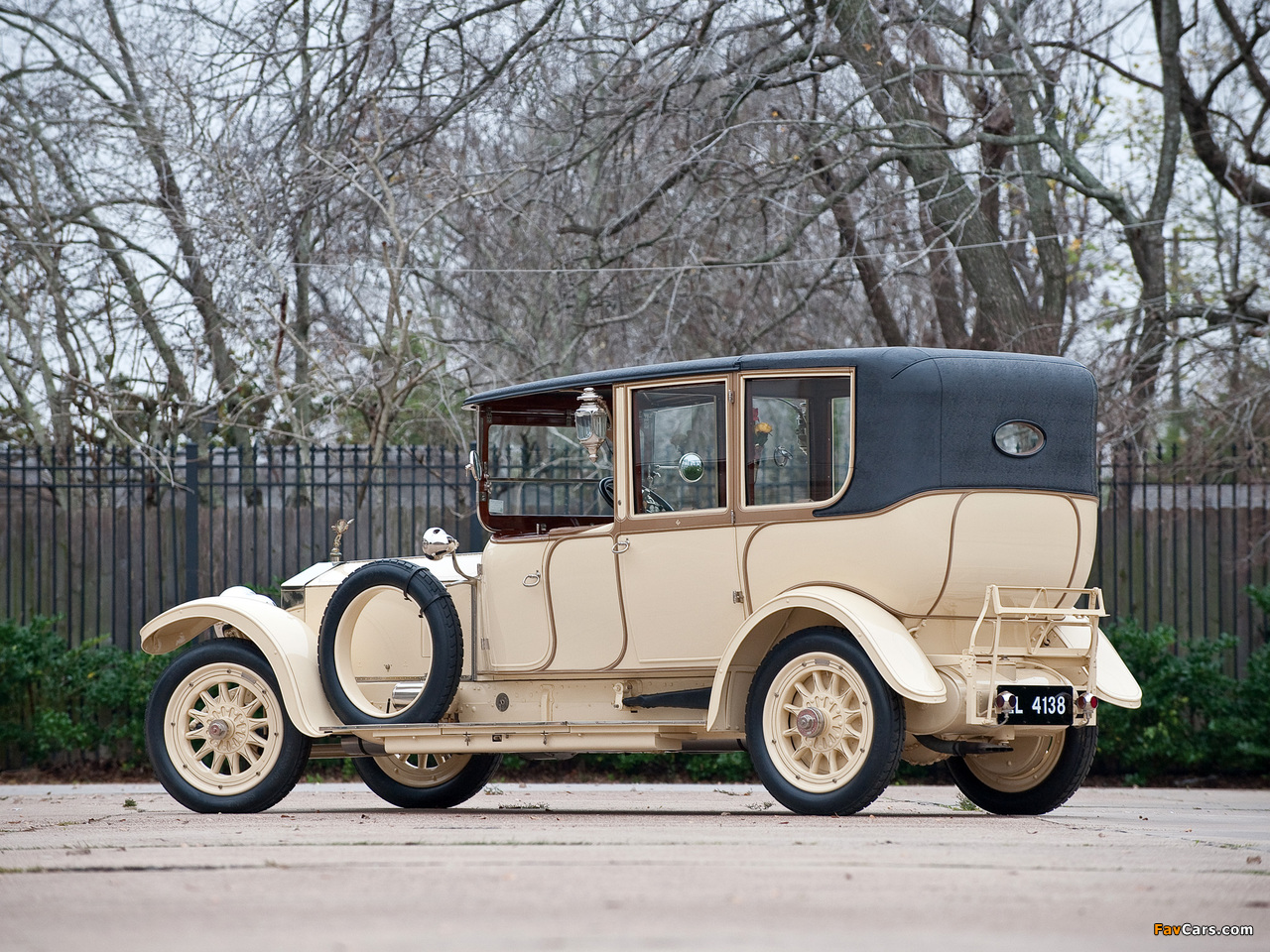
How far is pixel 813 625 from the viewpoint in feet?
24.0

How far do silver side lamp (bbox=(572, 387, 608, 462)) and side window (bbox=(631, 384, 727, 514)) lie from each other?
250 millimetres

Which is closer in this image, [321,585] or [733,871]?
[733,871]

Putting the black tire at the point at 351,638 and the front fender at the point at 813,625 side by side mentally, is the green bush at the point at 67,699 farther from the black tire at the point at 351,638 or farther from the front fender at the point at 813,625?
the front fender at the point at 813,625

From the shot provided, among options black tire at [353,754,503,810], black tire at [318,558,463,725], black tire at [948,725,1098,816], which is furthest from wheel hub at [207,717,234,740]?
black tire at [948,725,1098,816]

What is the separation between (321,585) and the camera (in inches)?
343

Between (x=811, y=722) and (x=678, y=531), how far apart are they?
3.90 feet

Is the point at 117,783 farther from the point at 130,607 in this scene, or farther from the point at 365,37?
the point at 365,37

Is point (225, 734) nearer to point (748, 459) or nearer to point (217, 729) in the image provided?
point (217, 729)

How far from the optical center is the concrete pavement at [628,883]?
12.1 feet

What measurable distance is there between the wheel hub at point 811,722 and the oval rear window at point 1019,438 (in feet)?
4.92

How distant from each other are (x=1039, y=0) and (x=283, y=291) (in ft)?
24.4

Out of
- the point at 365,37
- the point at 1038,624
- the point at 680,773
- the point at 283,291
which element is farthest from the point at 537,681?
the point at 365,37

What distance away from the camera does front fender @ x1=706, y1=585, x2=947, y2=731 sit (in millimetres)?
6738

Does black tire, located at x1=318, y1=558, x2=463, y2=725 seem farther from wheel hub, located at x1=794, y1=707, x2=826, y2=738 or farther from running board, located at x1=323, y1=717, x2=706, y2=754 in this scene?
wheel hub, located at x1=794, y1=707, x2=826, y2=738
